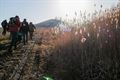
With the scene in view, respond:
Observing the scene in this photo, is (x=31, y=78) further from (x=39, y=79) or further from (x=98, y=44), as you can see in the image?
(x=98, y=44)

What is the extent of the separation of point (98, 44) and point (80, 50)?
1.15 metres

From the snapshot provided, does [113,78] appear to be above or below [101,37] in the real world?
below

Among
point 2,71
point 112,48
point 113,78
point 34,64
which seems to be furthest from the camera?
point 34,64

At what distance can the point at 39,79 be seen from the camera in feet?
35.8

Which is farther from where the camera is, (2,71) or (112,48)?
(2,71)

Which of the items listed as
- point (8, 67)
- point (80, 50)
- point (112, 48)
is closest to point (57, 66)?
point (80, 50)

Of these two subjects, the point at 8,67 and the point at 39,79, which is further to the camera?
the point at 8,67

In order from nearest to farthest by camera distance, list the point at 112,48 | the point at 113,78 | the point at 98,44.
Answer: the point at 113,78 < the point at 112,48 < the point at 98,44

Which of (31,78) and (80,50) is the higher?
(80,50)

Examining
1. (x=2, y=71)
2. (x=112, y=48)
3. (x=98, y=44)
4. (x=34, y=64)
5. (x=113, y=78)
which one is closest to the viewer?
(x=113, y=78)

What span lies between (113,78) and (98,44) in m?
2.09

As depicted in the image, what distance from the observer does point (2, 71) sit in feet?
39.8

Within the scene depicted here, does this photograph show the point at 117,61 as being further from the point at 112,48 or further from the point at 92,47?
the point at 92,47

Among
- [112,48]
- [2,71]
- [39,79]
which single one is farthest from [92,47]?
[2,71]
